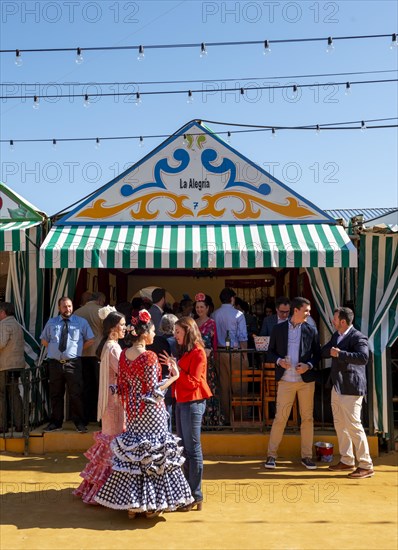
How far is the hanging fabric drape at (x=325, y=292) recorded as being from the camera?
27.2ft

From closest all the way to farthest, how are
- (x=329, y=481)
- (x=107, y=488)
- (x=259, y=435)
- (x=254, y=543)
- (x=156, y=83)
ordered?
(x=254, y=543), (x=107, y=488), (x=329, y=481), (x=259, y=435), (x=156, y=83)

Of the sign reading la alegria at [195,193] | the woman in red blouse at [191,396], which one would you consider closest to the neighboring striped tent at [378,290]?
the sign reading la alegria at [195,193]

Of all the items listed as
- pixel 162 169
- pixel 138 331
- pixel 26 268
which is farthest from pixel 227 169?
pixel 138 331

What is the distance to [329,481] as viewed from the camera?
6297 mm

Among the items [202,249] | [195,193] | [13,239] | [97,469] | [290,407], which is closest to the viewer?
[97,469]

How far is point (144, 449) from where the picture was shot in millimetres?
5035

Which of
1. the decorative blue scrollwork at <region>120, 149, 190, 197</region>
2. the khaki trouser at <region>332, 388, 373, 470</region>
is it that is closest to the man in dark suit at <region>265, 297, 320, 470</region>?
the khaki trouser at <region>332, 388, 373, 470</region>

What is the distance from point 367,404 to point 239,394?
152 cm

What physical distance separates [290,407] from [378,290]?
2183 millimetres

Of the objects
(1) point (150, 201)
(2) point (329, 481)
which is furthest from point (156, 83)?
(2) point (329, 481)

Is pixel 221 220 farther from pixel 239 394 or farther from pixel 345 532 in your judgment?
pixel 345 532

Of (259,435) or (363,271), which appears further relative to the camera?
(363,271)

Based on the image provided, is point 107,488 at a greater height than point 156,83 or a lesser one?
lesser

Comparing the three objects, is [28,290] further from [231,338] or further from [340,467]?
[340,467]
